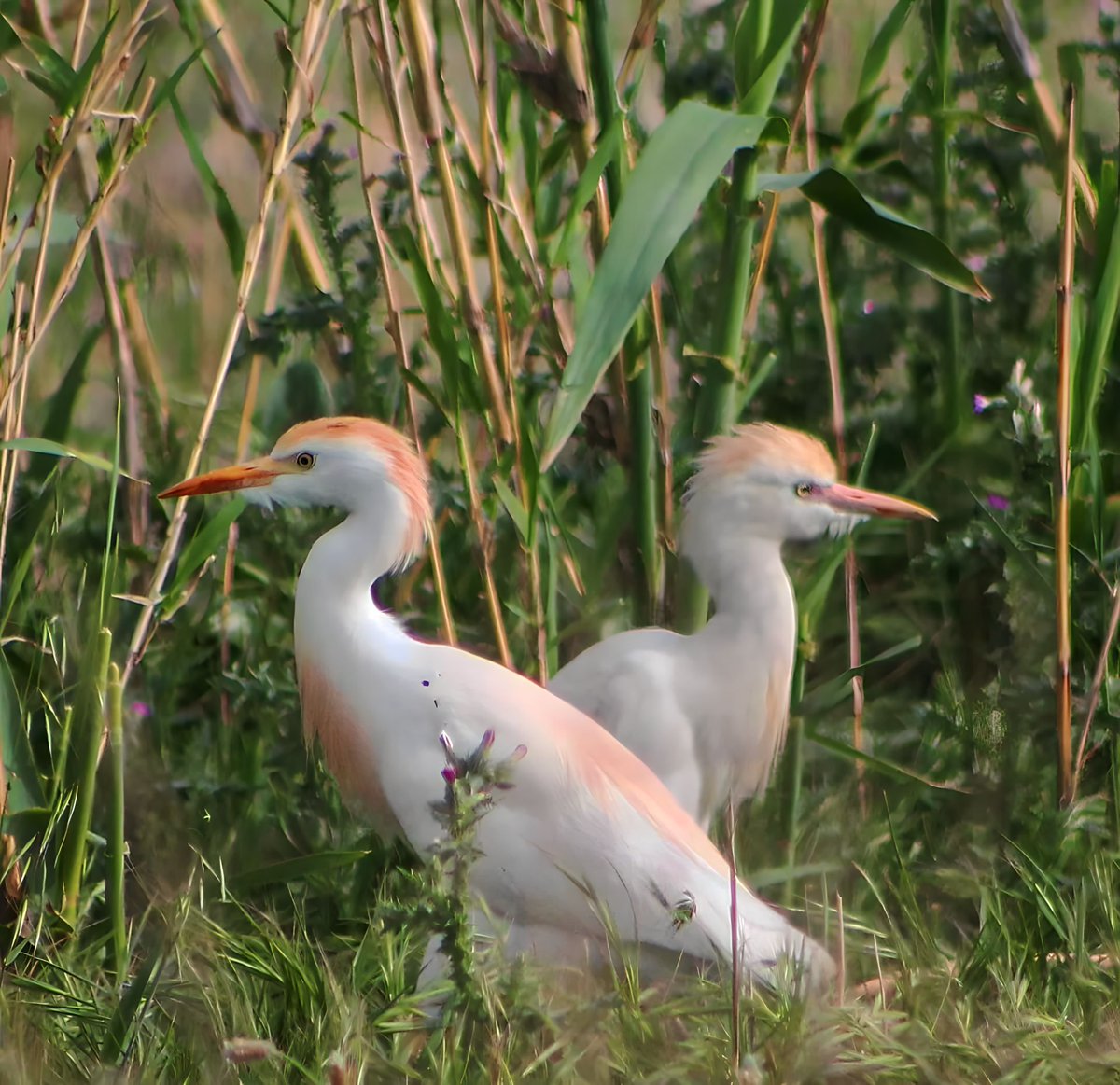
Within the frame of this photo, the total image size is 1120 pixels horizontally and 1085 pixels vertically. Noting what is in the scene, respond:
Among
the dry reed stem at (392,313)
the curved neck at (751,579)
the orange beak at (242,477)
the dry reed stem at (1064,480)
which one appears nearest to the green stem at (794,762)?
the curved neck at (751,579)

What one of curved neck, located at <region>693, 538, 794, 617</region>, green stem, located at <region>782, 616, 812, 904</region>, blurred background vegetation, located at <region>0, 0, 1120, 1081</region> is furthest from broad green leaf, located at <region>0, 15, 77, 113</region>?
Answer: green stem, located at <region>782, 616, 812, 904</region>

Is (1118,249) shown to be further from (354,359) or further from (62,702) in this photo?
(62,702)

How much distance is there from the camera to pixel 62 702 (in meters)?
1.75

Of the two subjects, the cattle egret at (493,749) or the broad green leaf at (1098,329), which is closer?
the cattle egret at (493,749)

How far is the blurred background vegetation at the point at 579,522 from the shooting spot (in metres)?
1.37

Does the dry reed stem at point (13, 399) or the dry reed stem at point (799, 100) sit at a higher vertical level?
the dry reed stem at point (799, 100)

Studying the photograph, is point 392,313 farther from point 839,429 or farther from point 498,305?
point 839,429

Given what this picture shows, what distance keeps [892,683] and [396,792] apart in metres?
0.85

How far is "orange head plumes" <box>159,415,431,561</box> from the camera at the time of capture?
55.2 inches

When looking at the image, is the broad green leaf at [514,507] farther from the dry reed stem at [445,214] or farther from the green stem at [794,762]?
the green stem at [794,762]

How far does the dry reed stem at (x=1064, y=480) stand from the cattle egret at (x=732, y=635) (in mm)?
159

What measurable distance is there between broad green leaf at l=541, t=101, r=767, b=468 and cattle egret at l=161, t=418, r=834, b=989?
0.62ft

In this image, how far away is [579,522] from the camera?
6.59ft

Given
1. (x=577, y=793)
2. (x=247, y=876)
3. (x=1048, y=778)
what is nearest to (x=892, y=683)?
(x=1048, y=778)
